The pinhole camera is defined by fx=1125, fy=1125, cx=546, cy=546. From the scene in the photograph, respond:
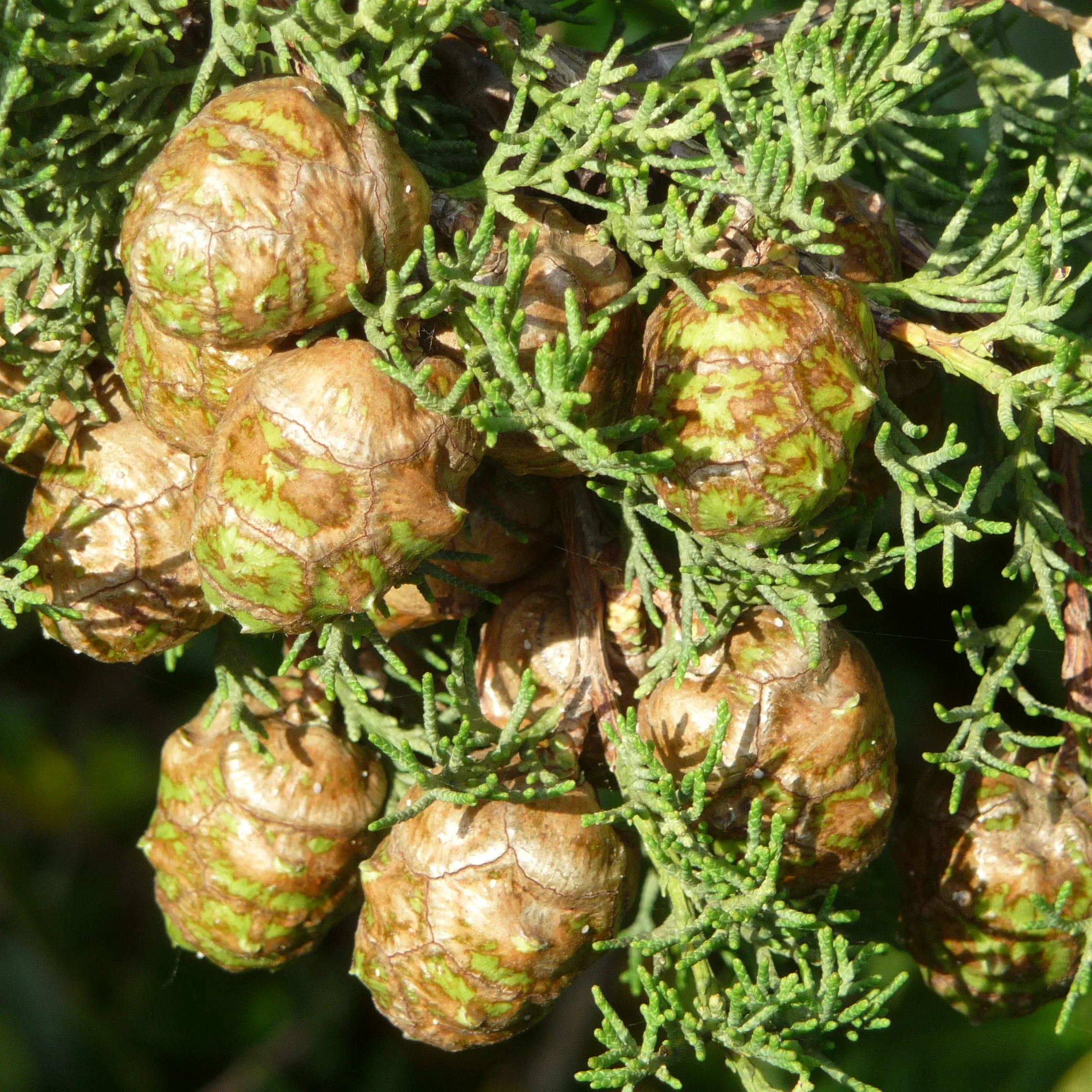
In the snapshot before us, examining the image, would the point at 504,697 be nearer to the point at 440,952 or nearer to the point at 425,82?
the point at 440,952

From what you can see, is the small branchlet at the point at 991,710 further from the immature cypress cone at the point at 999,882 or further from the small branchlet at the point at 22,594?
the small branchlet at the point at 22,594

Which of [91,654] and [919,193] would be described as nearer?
[91,654]

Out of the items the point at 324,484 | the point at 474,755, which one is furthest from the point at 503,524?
the point at 324,484

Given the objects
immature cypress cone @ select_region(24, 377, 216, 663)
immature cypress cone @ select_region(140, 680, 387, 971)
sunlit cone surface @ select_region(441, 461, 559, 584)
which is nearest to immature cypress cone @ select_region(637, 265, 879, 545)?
sunlit cone surface @ select_region(441, 461, 559, 584)

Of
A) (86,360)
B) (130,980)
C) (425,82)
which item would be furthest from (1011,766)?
(130,980)

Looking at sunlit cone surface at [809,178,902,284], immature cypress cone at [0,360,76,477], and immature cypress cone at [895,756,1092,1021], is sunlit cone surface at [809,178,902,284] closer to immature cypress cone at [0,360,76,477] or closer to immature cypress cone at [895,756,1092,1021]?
immature cypress cone at [895,756,1092,1021]
